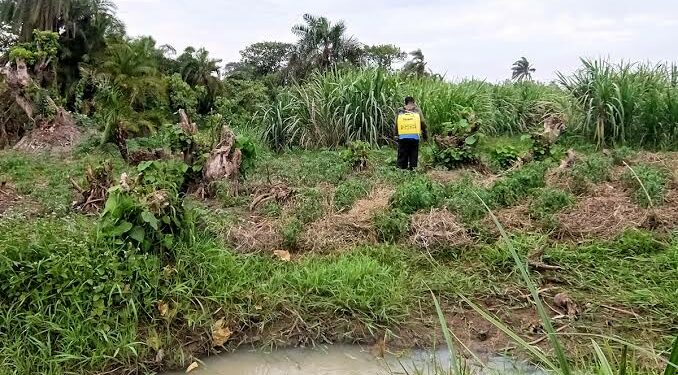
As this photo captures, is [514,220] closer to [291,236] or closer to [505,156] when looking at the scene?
[291,236]

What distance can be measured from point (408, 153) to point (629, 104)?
3.65m

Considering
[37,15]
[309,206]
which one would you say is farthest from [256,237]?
[37,15]

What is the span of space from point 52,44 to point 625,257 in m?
11.0

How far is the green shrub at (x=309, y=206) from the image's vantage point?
529cm

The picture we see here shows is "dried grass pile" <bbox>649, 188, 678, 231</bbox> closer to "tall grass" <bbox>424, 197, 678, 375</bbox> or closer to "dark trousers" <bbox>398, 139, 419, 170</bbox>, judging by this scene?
"dark trousers" <bbox>398, 139, 419, 170</bbox>

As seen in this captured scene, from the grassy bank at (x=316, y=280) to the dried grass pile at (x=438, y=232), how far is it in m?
0.01

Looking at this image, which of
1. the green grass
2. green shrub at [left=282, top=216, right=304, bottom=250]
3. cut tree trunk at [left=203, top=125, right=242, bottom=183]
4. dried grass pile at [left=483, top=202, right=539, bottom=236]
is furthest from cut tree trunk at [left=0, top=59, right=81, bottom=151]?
dried grass pile at [left=483, top=202, right=539, bottom=236]

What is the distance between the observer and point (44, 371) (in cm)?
326

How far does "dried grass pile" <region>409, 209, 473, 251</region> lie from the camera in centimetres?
480

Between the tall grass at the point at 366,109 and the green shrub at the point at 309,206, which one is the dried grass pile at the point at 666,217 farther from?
the tall grass at the point at 366,109

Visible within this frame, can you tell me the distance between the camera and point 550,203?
17.6 ft

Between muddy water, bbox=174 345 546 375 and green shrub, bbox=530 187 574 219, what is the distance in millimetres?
2138

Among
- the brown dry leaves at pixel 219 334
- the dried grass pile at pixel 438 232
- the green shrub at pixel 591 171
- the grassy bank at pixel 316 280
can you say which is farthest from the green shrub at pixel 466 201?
the brown dry leaves at pixel 219 334

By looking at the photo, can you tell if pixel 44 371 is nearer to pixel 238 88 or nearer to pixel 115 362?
pixel 115 362
